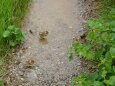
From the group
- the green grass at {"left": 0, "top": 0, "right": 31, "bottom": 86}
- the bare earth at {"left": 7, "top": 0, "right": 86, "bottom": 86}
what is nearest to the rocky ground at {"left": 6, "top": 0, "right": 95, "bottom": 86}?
the bare earth at {"left": 7, "top": 0, "right": 86, "bottom": 86}

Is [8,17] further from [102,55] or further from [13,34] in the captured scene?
[102,55]

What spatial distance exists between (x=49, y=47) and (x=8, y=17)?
80 cm

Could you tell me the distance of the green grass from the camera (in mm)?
3625

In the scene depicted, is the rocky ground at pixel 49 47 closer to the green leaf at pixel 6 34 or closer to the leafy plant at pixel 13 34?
the leafy plant at pixel 13 34

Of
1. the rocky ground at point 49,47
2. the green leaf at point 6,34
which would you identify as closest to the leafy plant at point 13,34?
the green leaf at point 6,34

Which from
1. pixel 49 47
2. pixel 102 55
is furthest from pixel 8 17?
pixel 102 55

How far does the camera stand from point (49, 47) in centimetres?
393

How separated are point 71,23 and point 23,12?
34.0 inches

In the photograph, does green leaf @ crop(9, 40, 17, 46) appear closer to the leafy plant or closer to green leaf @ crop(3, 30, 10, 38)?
the leafy plant

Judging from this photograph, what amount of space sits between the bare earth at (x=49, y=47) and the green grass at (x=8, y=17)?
127 mm

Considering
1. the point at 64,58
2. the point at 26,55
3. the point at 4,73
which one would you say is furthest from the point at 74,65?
the point at 4,73

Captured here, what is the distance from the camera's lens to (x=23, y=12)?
14.7 feet

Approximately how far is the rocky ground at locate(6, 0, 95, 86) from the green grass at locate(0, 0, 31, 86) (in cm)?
11

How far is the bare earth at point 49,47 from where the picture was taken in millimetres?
3385
